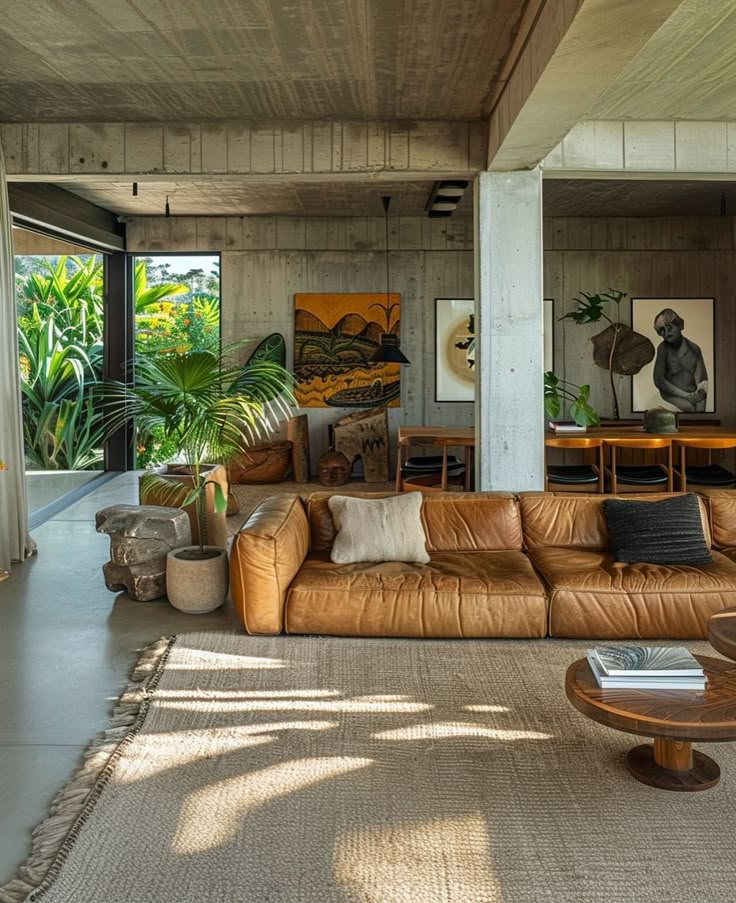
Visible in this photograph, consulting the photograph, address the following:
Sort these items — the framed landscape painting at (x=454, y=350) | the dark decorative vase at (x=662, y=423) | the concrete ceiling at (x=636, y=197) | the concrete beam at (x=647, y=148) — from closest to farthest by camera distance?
the concrete beam at (x=647, y=148), the dark decorative vase at (x=662, y=423), the concrete ceiling at (x=636, y=197), the framed landscape painting at (x=454, y=350)

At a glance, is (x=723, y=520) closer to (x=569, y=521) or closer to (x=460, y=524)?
(x=569, y=521)

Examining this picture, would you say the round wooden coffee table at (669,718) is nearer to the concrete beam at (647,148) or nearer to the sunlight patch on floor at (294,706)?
the sunlight patch on floor at (294,706)

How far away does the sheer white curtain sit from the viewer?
6086 millimetres

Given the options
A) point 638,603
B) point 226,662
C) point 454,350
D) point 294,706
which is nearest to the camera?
point 294,706

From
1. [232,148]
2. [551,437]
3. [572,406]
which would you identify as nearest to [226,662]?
[232,148]

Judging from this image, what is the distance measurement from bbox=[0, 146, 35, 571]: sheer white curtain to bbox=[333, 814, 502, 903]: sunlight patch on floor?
422 centimetres

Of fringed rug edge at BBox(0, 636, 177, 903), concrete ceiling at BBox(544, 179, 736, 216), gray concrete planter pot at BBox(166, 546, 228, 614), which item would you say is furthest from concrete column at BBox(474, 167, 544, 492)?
fringed rug edge at BBox(0, 636, 177, 903)

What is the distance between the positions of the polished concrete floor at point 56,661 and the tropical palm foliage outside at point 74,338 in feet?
8.29

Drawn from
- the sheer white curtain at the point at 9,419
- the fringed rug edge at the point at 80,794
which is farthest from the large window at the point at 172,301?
the fringed rug edge at the point at 80,794

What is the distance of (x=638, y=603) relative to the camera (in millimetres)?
4363

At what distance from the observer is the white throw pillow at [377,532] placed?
480 centimetres

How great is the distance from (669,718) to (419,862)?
87cm

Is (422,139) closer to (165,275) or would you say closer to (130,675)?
(130,675)

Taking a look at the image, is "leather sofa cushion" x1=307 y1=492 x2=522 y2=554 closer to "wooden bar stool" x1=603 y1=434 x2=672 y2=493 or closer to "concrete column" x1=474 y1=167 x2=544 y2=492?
"concrete column" x1=474 y1=167 x2=544 y2=492
